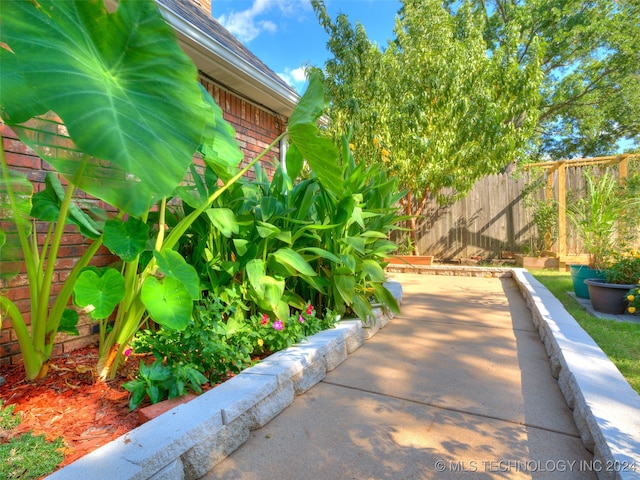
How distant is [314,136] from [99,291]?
1189 mm

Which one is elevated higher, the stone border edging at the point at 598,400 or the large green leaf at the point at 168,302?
the large green leaf at the point at 168,302

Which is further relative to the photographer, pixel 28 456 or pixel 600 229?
pixel 600 229

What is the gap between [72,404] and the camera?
5.13 feet

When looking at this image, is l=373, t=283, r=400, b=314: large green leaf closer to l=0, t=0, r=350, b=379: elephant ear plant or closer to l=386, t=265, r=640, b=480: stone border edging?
l=386, t=265, r=640, b=480: stone border edging

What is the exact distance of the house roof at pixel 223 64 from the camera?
2.80 m

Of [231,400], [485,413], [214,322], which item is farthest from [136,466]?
[485,413]

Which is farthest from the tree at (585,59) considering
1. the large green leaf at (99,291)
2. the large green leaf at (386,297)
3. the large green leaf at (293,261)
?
the large green leaf at (99,291)

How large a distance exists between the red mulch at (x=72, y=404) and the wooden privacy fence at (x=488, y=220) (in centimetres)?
700

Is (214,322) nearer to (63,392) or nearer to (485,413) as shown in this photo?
(63,392)

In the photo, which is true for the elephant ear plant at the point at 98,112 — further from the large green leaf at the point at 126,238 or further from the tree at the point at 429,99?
the tree at the point at 429,99

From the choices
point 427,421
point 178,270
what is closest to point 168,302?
point 178,270

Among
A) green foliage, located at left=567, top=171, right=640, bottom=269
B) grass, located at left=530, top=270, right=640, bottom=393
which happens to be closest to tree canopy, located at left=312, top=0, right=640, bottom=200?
green foliage, located at left=567, top=171, right=640, bottom=269

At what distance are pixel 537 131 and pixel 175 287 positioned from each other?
18.8 metres

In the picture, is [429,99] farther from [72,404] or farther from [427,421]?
[72,404]
